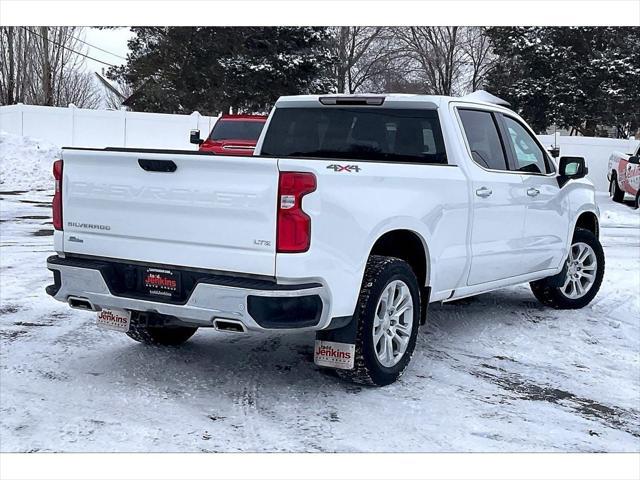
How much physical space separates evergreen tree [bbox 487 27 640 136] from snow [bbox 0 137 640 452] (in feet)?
86.0

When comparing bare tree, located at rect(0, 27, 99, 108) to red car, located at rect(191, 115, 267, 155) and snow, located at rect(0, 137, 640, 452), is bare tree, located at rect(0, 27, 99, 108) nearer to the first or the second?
red car, located at rect(191, 115, 267, 155)

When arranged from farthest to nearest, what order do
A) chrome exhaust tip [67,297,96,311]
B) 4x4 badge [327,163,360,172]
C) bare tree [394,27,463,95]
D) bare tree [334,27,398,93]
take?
1. bare tree [394,27,463,95]
2. bare tree [334,27,398,93]
3. chrome exhaust tip [67,297,96,311]
4. 4x4 badge [327,163,360,172]

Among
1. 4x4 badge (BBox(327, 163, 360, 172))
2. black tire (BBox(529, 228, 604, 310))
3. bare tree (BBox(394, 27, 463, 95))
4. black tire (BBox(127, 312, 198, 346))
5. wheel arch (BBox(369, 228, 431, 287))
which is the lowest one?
black tire (BBox(127, 312, 198, 346))

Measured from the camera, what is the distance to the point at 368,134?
6078 mm

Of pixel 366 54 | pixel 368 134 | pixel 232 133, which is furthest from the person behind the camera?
pixel 366 54

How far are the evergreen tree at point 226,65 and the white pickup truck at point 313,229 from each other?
76.1ft

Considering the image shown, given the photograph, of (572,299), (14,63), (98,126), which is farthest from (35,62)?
(572,299)

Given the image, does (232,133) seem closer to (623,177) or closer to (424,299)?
(623,177)

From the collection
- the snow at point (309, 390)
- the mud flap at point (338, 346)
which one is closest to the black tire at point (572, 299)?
the snow at point (309, 390)

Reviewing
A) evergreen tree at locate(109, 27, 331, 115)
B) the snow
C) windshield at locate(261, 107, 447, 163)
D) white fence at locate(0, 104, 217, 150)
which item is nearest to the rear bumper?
the snow

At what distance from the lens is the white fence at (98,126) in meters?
26.2

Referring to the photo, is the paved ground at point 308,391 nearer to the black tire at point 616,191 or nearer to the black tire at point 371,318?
the black tire at point 371,318

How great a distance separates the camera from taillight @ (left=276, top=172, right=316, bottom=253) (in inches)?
167

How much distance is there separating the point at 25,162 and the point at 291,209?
2028cm
